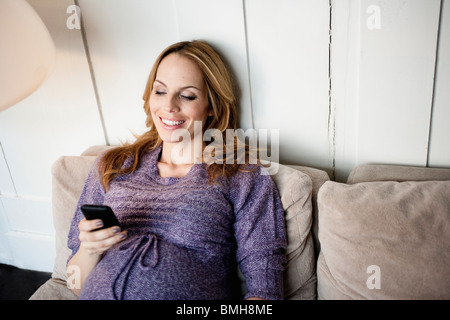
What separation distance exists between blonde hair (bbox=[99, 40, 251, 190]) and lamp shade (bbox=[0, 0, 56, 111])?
1.11 feet

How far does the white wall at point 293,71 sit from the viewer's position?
3.49ft

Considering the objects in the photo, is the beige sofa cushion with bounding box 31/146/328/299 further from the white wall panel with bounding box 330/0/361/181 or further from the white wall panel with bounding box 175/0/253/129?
the white wall panel with bounding box 175/0/253/129

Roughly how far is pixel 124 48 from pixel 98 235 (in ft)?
2.53

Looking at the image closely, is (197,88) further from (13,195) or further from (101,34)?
(13,195)

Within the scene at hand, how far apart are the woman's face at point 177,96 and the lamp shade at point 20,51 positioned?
1.28ft

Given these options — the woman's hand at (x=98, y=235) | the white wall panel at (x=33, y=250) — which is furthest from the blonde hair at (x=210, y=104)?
the white wall panel at (x=33, y=250)


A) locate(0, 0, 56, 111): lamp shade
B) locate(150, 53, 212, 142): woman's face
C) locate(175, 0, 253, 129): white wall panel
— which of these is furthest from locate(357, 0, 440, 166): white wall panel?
locate(0, 0, 56, 111): lamp shade

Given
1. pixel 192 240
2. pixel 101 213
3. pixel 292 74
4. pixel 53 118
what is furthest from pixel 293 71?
pixel 53 118

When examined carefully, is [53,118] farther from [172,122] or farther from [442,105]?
[442,105]

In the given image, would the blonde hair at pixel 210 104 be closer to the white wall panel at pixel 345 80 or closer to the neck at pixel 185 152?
the neck at pixel 185 152

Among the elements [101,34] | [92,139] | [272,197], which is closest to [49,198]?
[92,139]

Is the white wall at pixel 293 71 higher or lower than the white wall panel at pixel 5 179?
higher

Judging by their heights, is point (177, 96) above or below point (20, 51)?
below

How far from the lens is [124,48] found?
4.50 ft
